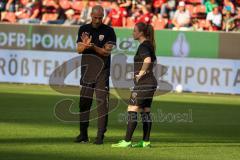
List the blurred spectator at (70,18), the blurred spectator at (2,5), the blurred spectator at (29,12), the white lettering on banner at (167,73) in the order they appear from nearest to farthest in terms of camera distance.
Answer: the white lettering on banner at (167,73), the blurred spectator at (70,18), the blurred spectator at (29,12), the blurred spectator at (2,5)

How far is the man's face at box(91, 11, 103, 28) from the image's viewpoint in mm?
14625

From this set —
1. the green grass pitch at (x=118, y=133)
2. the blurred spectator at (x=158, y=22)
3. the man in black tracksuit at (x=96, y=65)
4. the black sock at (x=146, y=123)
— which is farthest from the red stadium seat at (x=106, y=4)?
the black sock at (x=146, y=123)

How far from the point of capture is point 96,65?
49.1 feet

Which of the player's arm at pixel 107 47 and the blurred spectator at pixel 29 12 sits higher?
the player's arm at pixel 107 47

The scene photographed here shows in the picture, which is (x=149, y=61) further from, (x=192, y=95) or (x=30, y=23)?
(x=30, y=23)

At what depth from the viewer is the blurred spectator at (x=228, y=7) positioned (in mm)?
31938

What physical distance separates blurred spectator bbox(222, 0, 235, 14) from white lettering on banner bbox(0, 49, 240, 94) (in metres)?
3.22

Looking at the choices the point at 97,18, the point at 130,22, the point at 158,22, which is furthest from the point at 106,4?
the point at 97,18

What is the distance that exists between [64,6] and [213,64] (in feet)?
26.3

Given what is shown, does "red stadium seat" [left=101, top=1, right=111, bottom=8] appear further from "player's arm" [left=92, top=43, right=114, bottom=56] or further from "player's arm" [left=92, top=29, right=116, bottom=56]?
"player's arm" [left=92, top=43, right=114, bottom=56]

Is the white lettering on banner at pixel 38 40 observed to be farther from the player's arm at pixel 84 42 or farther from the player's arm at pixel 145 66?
the player's arm at pixel 145 66

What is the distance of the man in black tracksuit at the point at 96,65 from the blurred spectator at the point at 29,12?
18.7 metres

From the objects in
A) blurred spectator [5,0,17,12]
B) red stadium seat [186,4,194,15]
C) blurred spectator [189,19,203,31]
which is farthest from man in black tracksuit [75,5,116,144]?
blurred spectator [5,0,17,12]

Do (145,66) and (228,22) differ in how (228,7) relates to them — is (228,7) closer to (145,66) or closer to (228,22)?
(228,22)
